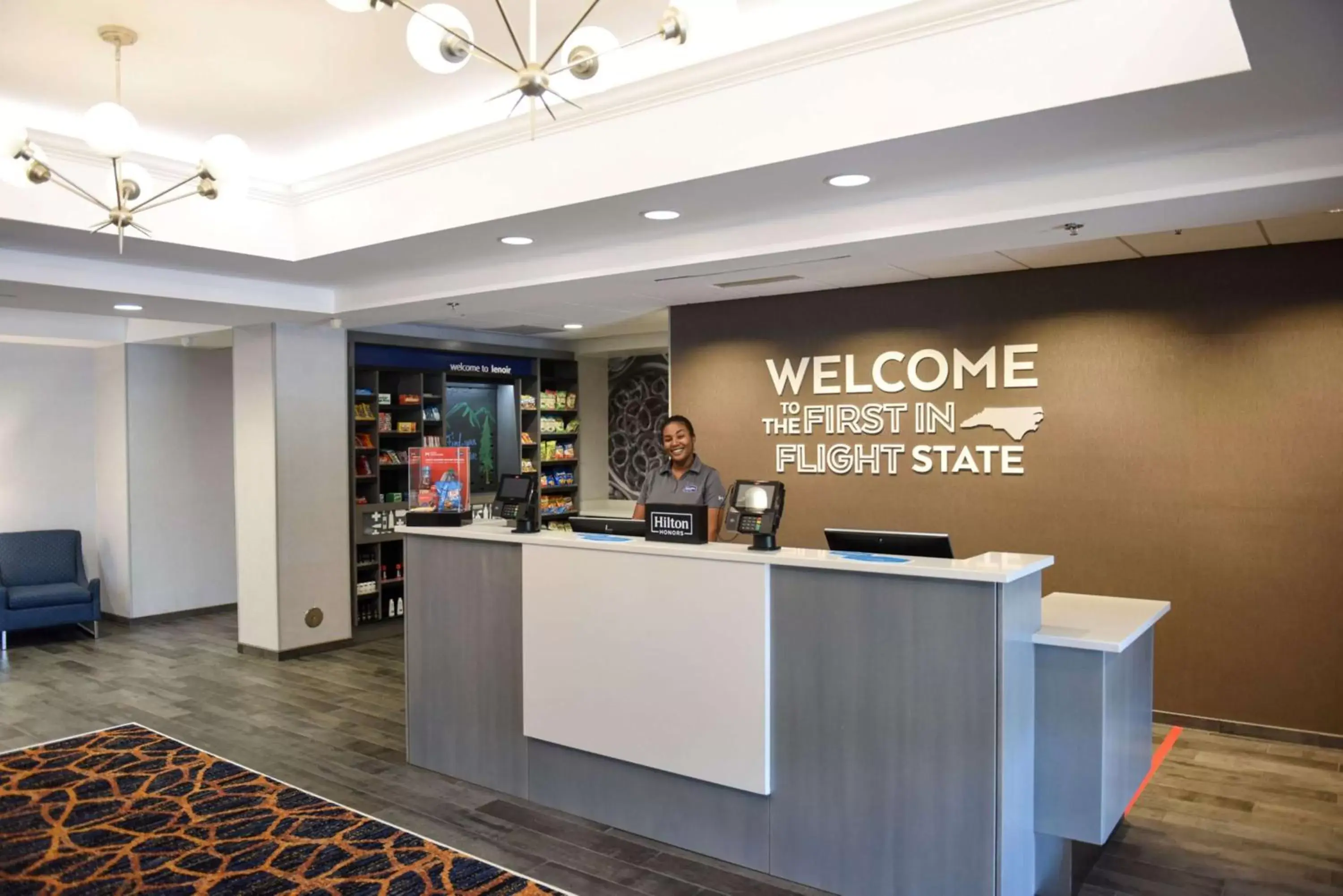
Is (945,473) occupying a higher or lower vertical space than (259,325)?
lower

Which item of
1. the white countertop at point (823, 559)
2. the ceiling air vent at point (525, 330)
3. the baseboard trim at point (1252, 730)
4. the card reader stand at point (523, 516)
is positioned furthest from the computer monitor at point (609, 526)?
the ceiling air vent at point (525, 330)

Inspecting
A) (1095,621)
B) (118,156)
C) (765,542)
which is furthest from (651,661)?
(118,156)

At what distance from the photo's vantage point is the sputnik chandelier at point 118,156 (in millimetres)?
3508

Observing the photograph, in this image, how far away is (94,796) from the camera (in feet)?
14.8

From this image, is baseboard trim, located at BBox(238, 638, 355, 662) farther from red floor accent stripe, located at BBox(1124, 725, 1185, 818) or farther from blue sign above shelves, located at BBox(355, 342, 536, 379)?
red floor accent stripe, located at BBox(1124, 725, 1185, 818)

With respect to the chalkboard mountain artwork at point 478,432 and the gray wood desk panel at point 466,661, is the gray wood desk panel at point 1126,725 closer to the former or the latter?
the gray wood desk panel at point 466,661

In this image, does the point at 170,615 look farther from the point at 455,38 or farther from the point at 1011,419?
the point at 455,38

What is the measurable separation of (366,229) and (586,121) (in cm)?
172

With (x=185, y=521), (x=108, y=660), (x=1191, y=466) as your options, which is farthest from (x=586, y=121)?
(x=185, y=521)

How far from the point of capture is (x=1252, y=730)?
5289 millimetres

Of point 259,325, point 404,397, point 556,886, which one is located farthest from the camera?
point 404,397

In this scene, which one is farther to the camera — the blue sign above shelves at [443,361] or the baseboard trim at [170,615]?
the baseboard trim at [170,615]

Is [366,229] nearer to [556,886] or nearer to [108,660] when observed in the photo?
[556,886]

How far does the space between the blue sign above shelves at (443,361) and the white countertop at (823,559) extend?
170 inches
